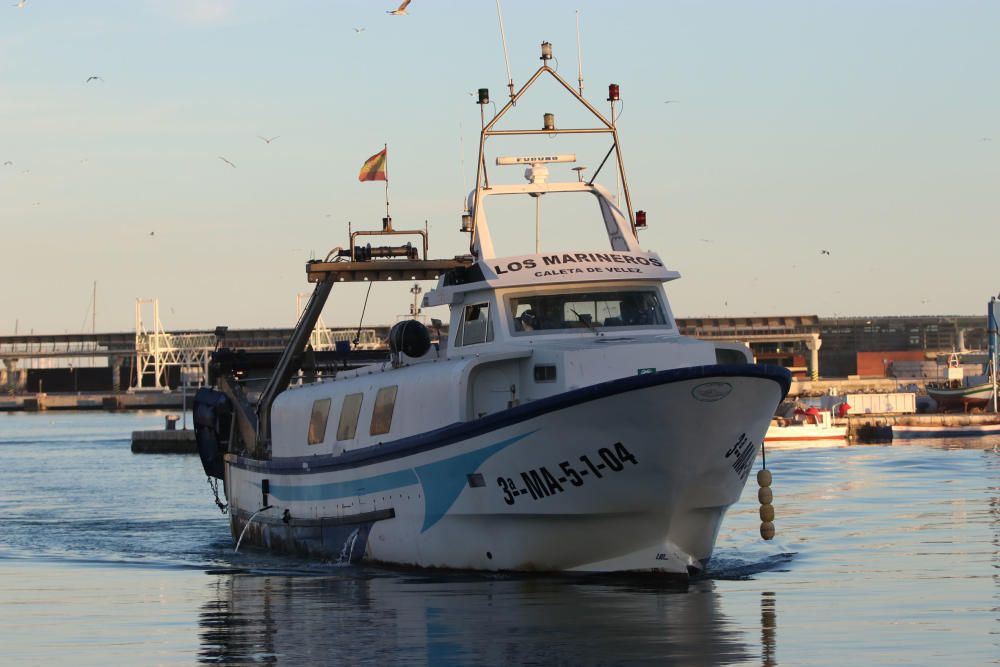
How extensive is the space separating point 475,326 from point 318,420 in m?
3.89

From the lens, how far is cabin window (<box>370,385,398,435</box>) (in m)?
22.8

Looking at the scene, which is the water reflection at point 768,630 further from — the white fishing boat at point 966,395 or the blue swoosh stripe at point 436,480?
the white fishing boat at point 966,395

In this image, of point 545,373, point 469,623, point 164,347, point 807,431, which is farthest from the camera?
point 164,347

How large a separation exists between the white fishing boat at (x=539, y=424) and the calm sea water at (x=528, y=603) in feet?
2.07

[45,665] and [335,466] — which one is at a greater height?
[335,466]

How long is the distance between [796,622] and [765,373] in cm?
377

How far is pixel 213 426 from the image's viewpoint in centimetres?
3247

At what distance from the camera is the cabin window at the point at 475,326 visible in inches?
896

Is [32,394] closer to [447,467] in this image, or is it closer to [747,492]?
[747,492]

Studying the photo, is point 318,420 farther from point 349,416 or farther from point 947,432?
point 947,432

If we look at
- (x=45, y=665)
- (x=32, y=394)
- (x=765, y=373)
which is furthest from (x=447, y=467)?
(x=32, y=394)

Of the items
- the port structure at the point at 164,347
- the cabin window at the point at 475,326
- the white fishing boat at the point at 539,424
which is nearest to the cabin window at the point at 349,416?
the white fishing boat at the point at 539,424

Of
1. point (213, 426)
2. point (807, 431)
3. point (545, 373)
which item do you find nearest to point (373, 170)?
point (213, 426)

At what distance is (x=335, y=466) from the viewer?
24016 mm
